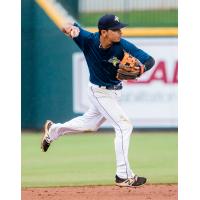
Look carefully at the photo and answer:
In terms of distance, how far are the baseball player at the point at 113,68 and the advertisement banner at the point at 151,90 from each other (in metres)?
4.28

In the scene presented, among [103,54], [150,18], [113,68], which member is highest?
[150,18]

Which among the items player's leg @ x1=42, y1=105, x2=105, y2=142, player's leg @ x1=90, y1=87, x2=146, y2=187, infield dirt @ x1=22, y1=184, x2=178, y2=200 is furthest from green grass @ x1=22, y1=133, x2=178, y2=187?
player's leg @ x1=90, y1=87, x2=146, y2=187

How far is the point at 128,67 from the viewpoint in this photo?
289 inches

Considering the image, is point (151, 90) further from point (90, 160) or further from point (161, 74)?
point (90, 160)

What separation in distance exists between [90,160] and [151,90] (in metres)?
2.77

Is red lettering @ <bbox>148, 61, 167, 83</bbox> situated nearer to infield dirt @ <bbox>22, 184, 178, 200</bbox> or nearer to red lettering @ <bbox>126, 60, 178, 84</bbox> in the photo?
red lettering @ <bbox>126, 60, 178, 84</bbox>

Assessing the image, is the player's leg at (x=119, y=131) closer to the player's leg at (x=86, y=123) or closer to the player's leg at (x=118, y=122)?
the player's leg at (x=118, y=122)

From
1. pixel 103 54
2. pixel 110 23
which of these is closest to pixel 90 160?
pixel 103 54

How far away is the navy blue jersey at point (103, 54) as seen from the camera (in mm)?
7363

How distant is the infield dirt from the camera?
24.1ft

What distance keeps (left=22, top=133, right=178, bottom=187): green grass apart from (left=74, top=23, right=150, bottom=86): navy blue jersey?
1206 millimetres

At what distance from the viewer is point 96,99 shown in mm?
7566
